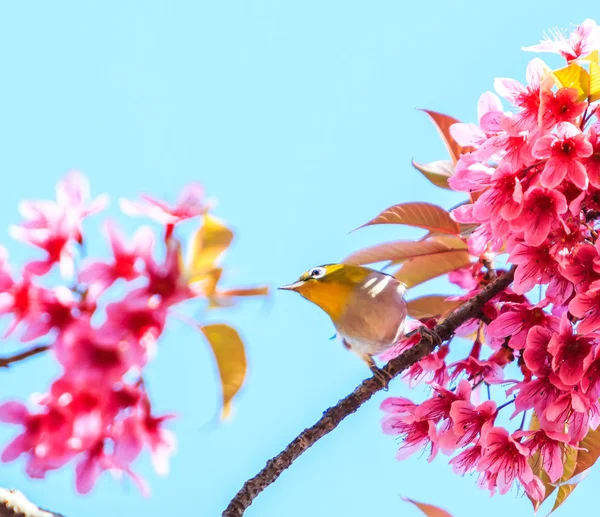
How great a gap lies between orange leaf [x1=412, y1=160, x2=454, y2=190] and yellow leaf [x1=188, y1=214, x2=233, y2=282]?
1114 millimetres

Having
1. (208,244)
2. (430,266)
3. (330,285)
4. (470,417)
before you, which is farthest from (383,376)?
(330,285)

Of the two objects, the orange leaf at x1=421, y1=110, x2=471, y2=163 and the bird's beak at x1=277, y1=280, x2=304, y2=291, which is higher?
the orange leaf at x1=421, y1=110, x2=471, y2=163

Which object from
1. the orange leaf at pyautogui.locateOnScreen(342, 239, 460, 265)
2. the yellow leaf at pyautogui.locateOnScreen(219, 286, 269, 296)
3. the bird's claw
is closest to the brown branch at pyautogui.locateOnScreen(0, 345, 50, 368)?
the yellow leaf at pyautogui.locateOnScreen(219, 286, 269, 296)

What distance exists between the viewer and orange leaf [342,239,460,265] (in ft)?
6.18

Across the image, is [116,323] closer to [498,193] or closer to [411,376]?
[498,193]

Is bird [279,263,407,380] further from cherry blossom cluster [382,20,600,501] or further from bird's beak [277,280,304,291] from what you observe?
cherry blossom cluster [382,20,600,501]

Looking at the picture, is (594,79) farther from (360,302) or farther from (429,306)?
(360,302)

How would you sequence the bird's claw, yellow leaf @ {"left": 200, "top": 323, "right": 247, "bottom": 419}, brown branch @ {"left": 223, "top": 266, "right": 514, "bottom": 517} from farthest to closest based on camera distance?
the bird's claw, brown branch @ {"left": 223, "top": 266, "right": 514, "bottom": 517}, yellow leaf @ {"left": 200, "top": 323, "right": 247, "bottom": 419}

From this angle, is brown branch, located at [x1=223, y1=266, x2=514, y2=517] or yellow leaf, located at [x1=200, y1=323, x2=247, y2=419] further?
brown branch, located at [x1=223, y1=266, x2=514, y2=517]

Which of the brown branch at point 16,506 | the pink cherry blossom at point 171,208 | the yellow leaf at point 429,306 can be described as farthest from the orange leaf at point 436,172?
the brown branch at point 16,506

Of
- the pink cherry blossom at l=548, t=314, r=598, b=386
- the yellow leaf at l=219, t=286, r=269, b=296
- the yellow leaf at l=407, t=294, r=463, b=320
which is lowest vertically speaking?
the yellow leaf at l=407, t=294, r=463, b=320

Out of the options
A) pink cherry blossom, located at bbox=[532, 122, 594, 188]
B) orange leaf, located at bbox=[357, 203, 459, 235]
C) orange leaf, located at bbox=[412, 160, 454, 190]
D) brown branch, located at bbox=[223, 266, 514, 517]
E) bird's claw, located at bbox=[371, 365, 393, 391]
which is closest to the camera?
brown branch, located at bbox=[223, 266, 514, 517]

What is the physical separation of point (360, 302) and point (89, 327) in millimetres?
1448

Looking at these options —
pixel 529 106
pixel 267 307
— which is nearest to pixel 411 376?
pixel 529 106
